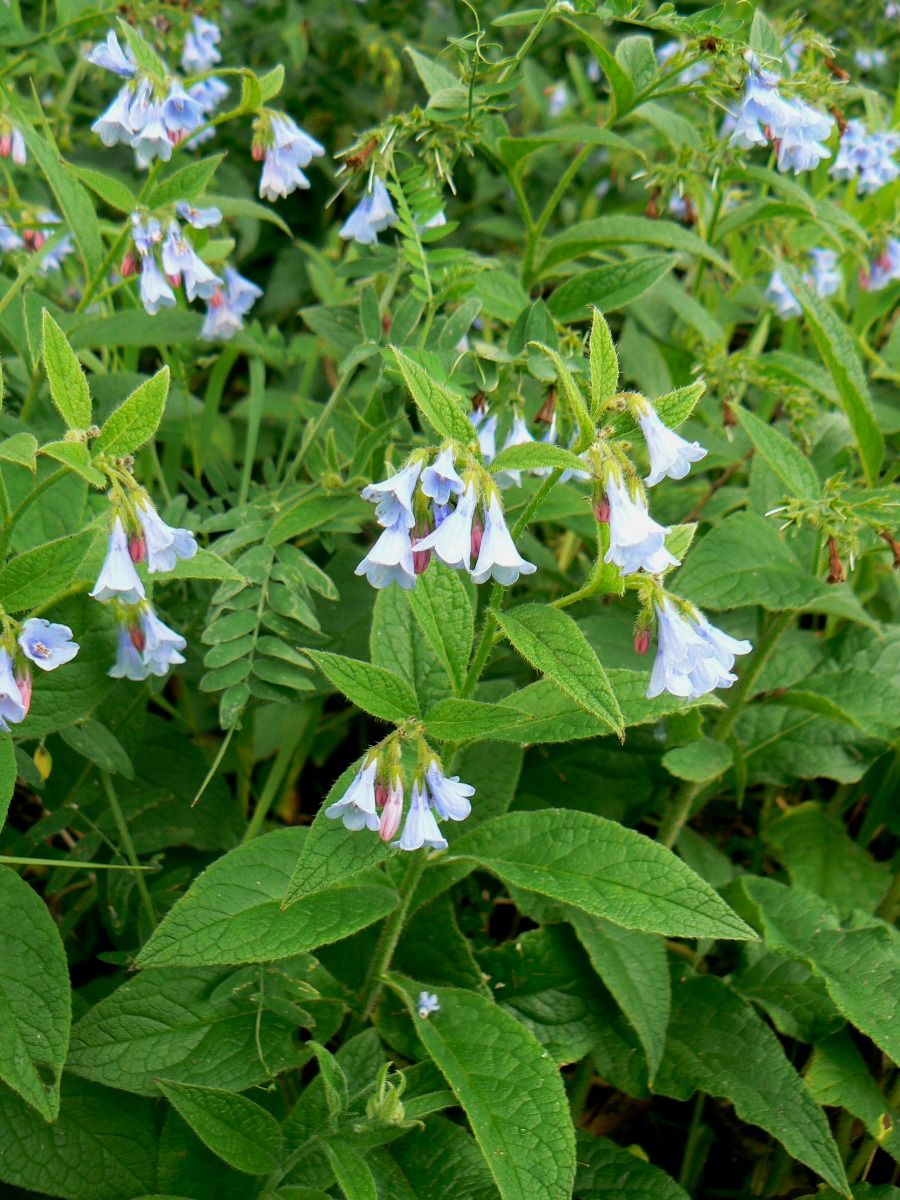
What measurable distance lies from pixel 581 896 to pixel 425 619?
48 centimetres

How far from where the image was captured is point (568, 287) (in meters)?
2.61

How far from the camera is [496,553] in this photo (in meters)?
1.66

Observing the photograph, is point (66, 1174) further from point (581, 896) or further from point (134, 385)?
point (134, 385)

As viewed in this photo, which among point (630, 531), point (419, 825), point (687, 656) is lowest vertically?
point (419, 825)

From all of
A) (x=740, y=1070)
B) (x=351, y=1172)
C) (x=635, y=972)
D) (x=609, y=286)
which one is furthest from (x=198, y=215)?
(x=740, y=1070)

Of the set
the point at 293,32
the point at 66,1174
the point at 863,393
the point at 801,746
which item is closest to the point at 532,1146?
the point at 66,1174

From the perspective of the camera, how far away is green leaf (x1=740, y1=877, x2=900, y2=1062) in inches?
84.4

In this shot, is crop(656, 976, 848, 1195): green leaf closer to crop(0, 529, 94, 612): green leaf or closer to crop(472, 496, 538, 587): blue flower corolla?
crop(472, 496, 538, 587): blue flower corolla

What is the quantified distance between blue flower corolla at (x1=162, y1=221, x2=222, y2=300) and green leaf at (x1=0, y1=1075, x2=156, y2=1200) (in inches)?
58.2

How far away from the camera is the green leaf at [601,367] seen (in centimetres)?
170

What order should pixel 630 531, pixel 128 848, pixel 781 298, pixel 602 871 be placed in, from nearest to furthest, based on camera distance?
pixel 630 531, pixel 602 871, pixel 128 848, pixel 781 298

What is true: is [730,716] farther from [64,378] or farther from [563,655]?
[64,378]

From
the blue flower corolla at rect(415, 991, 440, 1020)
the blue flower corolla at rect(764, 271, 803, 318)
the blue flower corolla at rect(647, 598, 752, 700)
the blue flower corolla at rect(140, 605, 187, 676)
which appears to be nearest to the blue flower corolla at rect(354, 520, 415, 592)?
the blue flower corolla at rect(647, 598, 752, 700)

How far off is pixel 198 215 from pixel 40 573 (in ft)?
3.40
